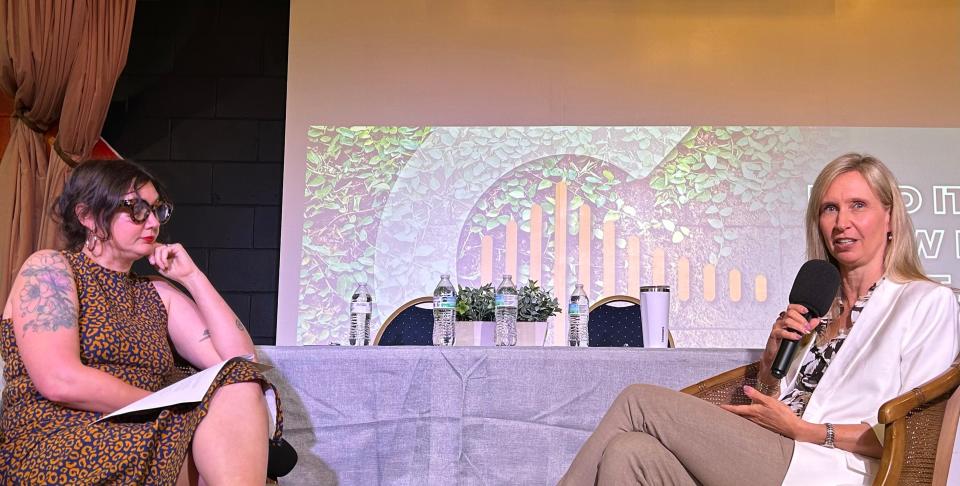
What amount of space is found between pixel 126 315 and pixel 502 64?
108 inches

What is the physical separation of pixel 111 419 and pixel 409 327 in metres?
1.37

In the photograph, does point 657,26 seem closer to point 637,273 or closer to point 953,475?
point 637,273

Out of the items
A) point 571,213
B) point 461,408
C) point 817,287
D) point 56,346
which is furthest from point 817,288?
point 571,213

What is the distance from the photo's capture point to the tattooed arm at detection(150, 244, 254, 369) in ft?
7.13

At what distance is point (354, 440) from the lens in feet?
7.24

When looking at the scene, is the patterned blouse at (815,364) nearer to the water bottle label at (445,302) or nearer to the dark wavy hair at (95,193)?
the water bottle label at (445,302)

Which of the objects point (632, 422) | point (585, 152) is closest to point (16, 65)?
point (585, 152)

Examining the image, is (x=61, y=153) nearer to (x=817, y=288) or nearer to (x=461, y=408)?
(x=461, y=408)

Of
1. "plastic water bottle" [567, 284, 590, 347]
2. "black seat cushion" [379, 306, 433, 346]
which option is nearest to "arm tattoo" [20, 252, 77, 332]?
"black seat cushion" [379, 306, 433, 346]

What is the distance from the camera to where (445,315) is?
2559mm

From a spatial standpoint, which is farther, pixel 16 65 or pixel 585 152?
pixel 585 152

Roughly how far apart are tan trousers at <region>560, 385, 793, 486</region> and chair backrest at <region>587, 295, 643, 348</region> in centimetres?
114

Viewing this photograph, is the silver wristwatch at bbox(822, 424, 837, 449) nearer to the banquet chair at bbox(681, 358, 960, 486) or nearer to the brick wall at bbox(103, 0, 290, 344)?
the banquet chair at bbox(681, 358, 960, 486)

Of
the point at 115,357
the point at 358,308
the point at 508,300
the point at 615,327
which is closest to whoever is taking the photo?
the point at 115,357
